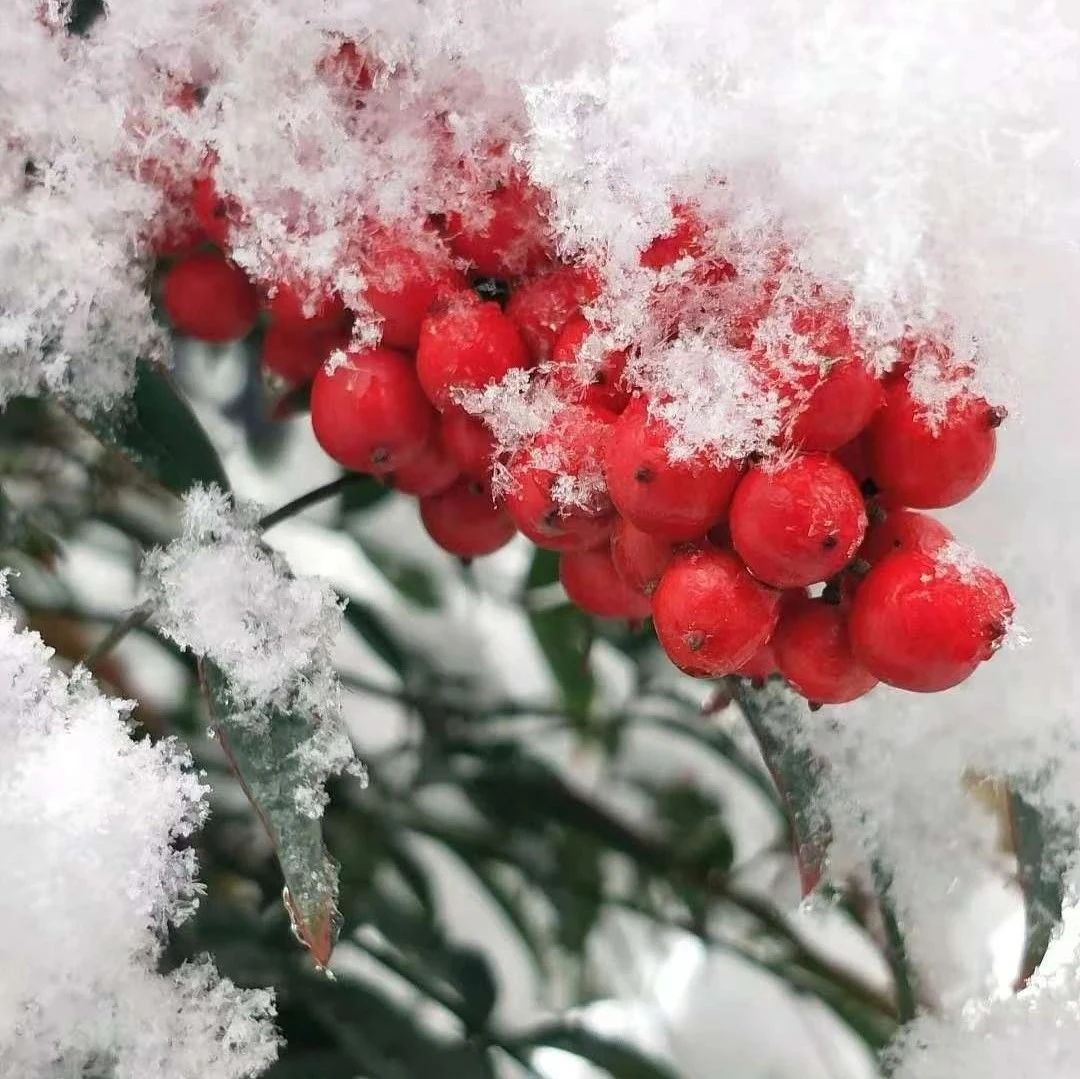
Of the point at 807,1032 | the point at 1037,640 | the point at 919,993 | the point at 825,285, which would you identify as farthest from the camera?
the point at 807,1032

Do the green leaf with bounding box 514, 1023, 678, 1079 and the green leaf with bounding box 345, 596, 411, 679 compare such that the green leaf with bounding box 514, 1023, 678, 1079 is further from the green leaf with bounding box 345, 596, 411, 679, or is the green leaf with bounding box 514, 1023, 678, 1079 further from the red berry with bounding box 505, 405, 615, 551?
the red berry with bounding box 505, 405, 615, 551

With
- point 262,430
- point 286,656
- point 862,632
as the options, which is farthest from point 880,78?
point 262,430

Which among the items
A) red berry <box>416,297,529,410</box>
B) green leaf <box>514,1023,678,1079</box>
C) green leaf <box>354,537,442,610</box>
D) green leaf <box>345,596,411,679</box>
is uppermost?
red berry <box>416,297,529,410</box>

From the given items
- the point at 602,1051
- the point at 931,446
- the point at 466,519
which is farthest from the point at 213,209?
the point at 602,1051

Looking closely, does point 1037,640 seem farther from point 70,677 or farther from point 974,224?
point 70,677

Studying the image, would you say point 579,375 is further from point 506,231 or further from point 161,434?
point 161,434

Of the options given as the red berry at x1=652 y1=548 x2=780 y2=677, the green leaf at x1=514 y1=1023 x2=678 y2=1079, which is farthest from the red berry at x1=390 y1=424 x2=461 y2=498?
the green leaf at x1=514 y1=1023 x2=678 y2=1079
